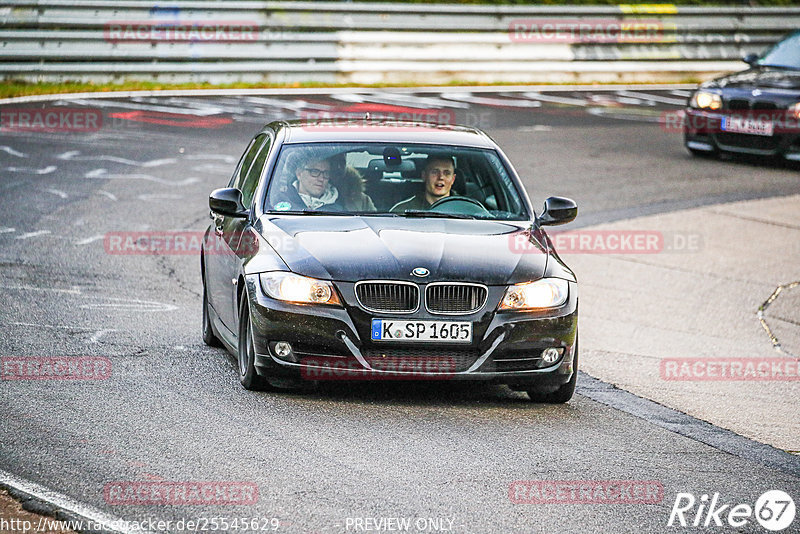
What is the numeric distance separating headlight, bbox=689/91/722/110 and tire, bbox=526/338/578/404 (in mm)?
11829

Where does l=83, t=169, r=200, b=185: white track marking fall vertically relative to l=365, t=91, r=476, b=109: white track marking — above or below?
above

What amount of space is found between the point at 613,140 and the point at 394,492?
15.4m

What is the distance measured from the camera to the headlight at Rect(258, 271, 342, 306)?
294 inches

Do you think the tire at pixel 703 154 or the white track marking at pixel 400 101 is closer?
the tire at pixel 703 154

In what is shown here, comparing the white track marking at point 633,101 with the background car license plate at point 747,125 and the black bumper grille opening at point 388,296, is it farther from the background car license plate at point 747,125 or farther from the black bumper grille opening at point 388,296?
the black bumper grille opening at point 388,296

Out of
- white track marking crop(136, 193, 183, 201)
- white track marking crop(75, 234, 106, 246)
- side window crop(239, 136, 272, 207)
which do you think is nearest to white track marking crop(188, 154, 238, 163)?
white track marking crop(136, 193, 183, 201)

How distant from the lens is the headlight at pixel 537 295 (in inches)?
299

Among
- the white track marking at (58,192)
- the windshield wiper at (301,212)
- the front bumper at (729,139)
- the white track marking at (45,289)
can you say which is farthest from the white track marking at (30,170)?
the front bumper at (729,139)

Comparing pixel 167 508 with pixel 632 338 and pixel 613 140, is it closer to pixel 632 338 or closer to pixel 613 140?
pixel 632 338

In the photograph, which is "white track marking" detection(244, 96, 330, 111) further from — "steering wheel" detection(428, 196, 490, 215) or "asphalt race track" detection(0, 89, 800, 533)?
"steering wheel" detection(428, 196, 490, 215)

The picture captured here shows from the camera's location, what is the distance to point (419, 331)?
24.3 ft

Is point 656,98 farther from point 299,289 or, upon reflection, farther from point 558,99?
point 299,289

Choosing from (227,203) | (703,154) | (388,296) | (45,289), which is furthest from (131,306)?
(703,154)

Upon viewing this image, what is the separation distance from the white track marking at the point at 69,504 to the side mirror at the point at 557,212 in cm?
386
